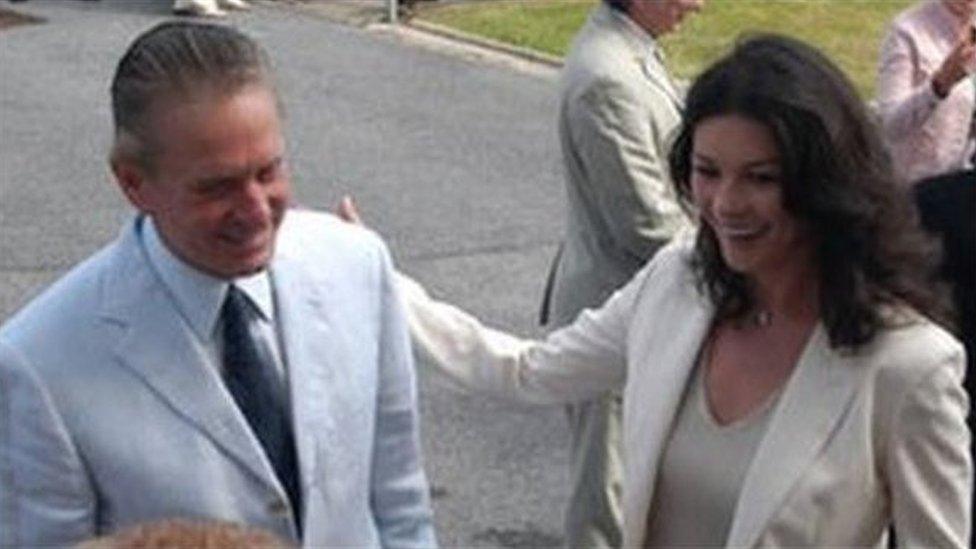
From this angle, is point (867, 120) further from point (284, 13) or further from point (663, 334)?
point (284, 13)

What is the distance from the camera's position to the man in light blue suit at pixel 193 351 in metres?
2.73

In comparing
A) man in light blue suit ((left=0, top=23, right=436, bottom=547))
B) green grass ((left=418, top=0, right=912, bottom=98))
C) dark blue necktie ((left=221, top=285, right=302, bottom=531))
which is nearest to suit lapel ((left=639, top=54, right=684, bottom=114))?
man in light blue suit ((left=0, top=23, right=436, bottom=547))

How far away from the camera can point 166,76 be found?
273 centimetres

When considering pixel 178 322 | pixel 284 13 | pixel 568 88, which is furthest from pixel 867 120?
pixel 284 13

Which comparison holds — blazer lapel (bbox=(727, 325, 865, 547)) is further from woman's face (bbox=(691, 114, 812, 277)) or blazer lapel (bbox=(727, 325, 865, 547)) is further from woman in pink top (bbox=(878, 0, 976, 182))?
woman in pink top (bbox=(878, 0, 976, 182))

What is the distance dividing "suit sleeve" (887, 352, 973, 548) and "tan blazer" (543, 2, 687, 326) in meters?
2.45

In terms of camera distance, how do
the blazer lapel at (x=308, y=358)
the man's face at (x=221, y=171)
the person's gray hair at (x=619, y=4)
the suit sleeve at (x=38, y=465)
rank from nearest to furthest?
the man's face at (x=221, y=171)
the suit sleeve at (x=38, y=465)
the blazer lapel at (x=308, y=358)
the person's gray hair at (x=619, y=4)

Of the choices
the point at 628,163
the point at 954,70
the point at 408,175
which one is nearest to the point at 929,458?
the point at 628,163

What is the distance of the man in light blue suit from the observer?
2732 mm

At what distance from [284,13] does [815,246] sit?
1660 centimetres

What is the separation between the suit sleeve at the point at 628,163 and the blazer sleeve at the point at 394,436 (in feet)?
9.04

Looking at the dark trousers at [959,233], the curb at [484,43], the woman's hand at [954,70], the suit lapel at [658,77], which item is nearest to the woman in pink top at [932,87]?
the woman's hand at [954,70]

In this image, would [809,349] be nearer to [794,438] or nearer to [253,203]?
[794,438]

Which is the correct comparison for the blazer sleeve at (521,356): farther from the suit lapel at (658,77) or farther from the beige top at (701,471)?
the suit lapel at (658,77)
